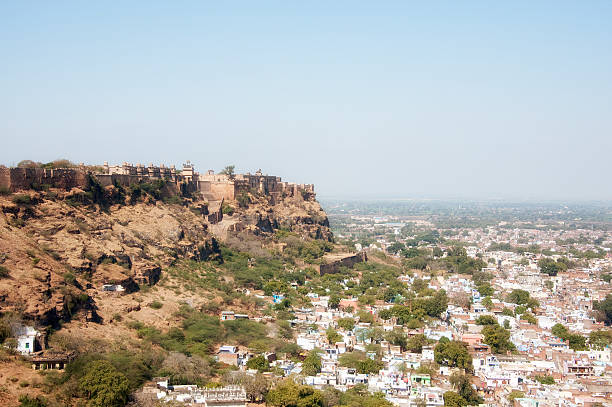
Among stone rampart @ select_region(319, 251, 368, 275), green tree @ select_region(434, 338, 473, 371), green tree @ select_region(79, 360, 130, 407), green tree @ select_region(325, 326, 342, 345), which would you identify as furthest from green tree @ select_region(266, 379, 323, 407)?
stone rampart @ select_region(319, 251, 368, 275)

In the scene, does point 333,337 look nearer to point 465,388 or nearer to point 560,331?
point 465,388

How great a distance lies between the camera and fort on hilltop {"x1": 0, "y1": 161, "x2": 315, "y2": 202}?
2525 cm

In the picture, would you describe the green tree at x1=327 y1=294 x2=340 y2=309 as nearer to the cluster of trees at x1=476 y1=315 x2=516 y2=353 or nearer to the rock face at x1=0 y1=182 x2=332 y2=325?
the rock face at x1=0 y1=182 x2=332 y2=325

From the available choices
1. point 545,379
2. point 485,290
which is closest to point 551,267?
point 485,290

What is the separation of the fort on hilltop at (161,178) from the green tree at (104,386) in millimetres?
10647

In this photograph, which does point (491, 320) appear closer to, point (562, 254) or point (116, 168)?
point (116, 168)

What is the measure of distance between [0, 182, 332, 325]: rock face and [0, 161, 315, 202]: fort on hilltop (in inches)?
23.5

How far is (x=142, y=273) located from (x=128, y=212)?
531 centimetres

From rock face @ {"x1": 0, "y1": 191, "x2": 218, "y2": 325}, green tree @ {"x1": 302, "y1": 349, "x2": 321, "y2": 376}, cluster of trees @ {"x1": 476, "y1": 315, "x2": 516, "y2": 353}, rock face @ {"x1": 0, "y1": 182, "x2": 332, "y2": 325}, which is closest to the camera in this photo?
rock face @ {"x1": 0, "y1": 191, "x2": 218, "y2": 325}

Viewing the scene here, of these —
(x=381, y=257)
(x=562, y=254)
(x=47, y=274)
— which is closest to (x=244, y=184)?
(x=381, y=257)

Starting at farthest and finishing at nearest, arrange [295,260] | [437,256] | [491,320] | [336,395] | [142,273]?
[437,256], [295,260], [491,320], [142,273], [336,395]

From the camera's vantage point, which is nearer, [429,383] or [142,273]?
[429,383]

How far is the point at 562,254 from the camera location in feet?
204

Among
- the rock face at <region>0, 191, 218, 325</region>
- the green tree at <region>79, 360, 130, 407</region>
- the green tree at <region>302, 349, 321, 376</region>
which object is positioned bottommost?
the green tree at <region>302, 349, 321, 376</region>
